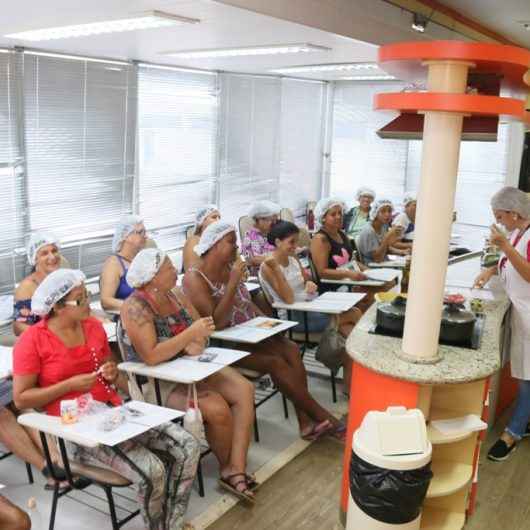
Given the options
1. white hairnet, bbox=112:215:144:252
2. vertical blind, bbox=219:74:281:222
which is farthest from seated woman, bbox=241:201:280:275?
vertical blind, bbox=219:74:281:222

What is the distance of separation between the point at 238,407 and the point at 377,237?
3.13m

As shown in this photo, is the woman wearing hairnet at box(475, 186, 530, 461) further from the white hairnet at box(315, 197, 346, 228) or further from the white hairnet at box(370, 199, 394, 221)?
the white hairnet at box(370, 199, 394, 221)

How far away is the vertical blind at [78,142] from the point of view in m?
4.61

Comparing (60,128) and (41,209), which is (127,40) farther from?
(41,209)

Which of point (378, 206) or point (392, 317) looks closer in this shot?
point (392, 317)

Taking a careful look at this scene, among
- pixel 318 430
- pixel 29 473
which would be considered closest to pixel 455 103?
pixel 318 430

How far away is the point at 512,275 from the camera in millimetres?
3588

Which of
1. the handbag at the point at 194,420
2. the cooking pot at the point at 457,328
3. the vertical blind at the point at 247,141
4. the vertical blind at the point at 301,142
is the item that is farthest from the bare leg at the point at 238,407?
the vertical blind at the point at 301,142

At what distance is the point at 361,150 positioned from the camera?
8.30m

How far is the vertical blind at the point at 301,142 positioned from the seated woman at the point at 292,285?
11.4 ft

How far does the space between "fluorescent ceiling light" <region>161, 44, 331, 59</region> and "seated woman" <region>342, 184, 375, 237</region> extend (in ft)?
8.42

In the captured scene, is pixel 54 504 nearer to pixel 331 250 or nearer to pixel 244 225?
pixel 331 250

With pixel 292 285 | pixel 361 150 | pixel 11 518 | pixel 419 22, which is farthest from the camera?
pixel 361 150

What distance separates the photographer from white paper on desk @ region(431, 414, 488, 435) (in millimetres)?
2666
